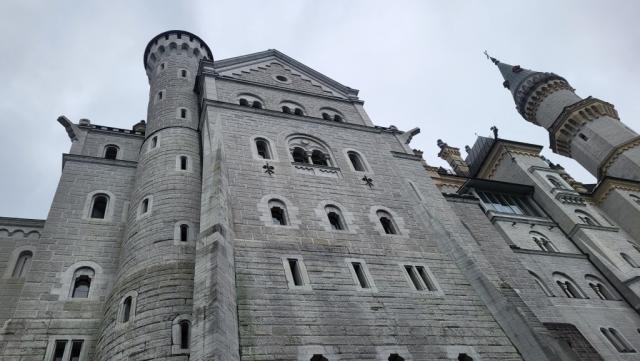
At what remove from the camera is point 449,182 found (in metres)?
28.3

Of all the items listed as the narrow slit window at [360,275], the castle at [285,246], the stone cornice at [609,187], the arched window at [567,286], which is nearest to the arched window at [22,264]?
the castle at [285,246]

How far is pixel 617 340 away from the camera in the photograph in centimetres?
1972

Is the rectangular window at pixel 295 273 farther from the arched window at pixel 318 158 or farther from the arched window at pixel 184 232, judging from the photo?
the arched window at pixel 318 158

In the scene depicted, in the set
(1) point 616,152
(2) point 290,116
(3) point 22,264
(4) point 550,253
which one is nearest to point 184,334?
(3) point 22,264

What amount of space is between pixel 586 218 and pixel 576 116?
534 inches

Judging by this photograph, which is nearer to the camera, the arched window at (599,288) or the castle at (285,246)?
the castle at (285,246)

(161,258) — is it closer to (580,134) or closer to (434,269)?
(434,269)

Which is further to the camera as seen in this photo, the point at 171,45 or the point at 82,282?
the point at 171,45

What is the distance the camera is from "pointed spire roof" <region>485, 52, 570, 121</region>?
139 feet

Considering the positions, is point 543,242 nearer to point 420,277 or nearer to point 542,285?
point 542,285

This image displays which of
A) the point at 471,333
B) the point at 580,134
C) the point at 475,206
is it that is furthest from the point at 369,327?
the point at 580,134

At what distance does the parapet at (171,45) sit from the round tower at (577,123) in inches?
1095

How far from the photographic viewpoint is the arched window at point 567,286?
21578mm

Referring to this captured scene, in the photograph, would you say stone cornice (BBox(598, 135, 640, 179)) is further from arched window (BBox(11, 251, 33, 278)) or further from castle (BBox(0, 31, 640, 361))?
arched window (BBox(11, 251, 33, 278))
